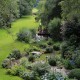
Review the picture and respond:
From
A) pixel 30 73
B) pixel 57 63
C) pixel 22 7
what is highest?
pixel 22 7

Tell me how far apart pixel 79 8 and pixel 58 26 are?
16.3 meters

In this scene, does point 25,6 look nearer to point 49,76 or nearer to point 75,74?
point 75,74

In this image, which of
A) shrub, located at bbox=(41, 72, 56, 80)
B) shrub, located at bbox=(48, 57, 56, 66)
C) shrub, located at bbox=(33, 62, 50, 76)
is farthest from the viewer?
shrub, located at bbox=(48, 57, 56, 66)

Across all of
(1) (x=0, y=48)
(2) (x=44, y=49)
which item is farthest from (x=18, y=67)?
(1) (x=0, y=48)

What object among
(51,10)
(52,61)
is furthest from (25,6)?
(52,61)

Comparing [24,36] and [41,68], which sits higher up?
[24,36]

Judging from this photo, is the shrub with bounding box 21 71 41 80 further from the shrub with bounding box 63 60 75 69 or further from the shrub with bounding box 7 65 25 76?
the shrub with bounding box 63 60 75 69

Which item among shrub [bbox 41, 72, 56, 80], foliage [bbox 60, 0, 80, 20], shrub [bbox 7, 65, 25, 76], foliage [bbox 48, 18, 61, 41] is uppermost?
foliage [bbox 48, 18, 61, 41]

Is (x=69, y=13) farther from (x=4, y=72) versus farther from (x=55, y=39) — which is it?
(x=55, y=39)

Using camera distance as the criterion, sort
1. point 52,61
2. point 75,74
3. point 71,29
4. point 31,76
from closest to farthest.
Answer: point 75,74, point 31,76, point 52,61, point 71,29

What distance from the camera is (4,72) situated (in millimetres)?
28094

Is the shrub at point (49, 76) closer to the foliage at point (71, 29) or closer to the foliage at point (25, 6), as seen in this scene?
the foliage at point (71, 29)

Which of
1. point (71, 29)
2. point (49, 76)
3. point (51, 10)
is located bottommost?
point (49, 76)

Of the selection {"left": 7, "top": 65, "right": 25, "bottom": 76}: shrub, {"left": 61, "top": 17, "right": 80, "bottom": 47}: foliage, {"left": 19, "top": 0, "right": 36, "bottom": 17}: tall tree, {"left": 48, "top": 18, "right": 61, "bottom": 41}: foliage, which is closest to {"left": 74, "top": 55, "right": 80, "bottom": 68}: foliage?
{"left": 7, "top": 65, "right": 25, "bottom": 76}: shrub
